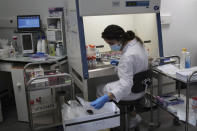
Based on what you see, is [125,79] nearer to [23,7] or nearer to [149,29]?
[149,29]

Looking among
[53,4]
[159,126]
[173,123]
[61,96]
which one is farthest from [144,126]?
[53,4]

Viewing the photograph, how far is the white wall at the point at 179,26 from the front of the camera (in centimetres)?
319

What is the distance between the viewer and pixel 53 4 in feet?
9.71

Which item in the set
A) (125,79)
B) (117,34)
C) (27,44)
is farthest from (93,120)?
(27,44)

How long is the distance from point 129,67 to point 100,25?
104 cm

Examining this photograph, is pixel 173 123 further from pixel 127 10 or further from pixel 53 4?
pixel 53 4

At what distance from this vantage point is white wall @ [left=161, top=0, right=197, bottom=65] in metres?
3.19

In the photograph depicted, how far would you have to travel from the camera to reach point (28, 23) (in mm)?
2908

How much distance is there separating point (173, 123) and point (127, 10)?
57.4 inches

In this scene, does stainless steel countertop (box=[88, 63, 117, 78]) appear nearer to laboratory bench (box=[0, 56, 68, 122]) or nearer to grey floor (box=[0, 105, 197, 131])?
laboratory bench (box=[0, 56, 68, 122])

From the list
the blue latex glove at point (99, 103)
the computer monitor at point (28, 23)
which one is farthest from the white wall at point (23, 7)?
the blue latex glove at point (99, 103)

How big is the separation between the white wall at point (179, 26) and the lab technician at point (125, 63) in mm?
1512

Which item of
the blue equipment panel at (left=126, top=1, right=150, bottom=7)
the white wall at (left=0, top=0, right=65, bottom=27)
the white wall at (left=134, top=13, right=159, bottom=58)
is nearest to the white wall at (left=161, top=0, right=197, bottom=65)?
the white wall at (left=134, top=13, right=159, bottom=58)

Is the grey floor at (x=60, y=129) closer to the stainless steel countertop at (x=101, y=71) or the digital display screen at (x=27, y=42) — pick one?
the stainless steel countertop at (x=101, y=71)
